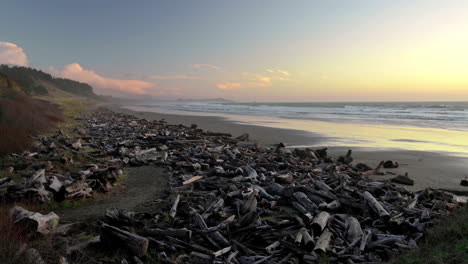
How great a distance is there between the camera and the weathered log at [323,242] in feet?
16.0

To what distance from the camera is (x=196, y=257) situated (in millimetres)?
4676

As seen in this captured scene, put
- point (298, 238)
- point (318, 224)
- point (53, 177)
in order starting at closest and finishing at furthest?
1. point (298, 238)
2. point (318, 224)
3. point (53, 177)

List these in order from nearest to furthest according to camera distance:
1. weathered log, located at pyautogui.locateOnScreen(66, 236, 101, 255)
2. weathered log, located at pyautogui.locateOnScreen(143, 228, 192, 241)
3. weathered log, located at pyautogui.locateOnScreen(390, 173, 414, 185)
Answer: weathered log, located at pyautogui.locateOnScreen(66, 236, 101, 255)
weathered log, located at pyautogui.locateOnScreen(143, 228, 192, 241)
weathered log, located at pyautogui.locateOnScreen(390, 173, 414, 185)

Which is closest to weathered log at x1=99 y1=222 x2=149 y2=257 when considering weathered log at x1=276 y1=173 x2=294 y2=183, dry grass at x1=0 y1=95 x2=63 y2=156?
weathered log at x1=276 y1=173 x2=294 y2=183

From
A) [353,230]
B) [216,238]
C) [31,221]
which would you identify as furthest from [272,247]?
[31,221]

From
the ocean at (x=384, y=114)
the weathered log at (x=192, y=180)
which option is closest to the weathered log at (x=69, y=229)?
the weathered log at (x=192, y=180)

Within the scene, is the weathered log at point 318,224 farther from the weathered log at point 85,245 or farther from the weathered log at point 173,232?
the weathered log at point 85,245

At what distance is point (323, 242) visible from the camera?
505cm

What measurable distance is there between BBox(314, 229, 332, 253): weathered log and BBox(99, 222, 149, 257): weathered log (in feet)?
9.32

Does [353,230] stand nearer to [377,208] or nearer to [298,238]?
[377,208]

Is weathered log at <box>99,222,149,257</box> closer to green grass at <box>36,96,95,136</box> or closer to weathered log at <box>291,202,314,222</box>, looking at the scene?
weathered log at <box>291,202,314,222</box>

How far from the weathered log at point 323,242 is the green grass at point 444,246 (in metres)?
1.02

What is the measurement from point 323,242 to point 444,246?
6.07 ft

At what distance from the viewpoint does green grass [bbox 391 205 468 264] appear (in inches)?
162
